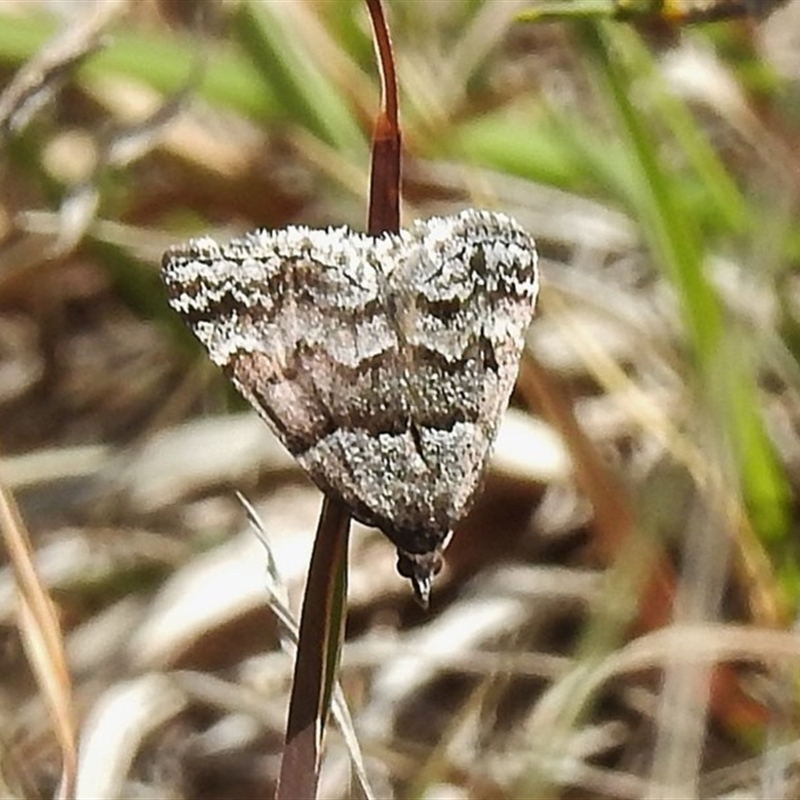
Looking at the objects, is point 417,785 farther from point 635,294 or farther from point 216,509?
point 635,294

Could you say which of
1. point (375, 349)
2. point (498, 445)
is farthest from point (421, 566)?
point (498, 445)

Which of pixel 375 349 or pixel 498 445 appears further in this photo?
pixel 498 445

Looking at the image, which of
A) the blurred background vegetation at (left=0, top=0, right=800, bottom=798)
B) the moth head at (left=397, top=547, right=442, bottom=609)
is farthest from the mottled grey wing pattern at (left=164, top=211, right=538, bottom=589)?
the blurred background vegetation at (left=0, top=0, right=800, bottom=798)

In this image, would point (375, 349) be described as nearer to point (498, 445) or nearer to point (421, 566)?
point (421, 566)

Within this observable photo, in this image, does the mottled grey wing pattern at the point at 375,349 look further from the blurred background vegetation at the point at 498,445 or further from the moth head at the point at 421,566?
the blurred background vegetation at the point at 498,445

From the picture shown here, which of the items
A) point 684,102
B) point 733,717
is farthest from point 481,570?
point 684,102

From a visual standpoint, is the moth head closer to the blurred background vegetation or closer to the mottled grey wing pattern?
the mottled grey wing pattern

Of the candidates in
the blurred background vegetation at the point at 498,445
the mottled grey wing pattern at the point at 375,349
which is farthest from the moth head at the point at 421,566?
the blurred background vegetation at the point at 498,445
